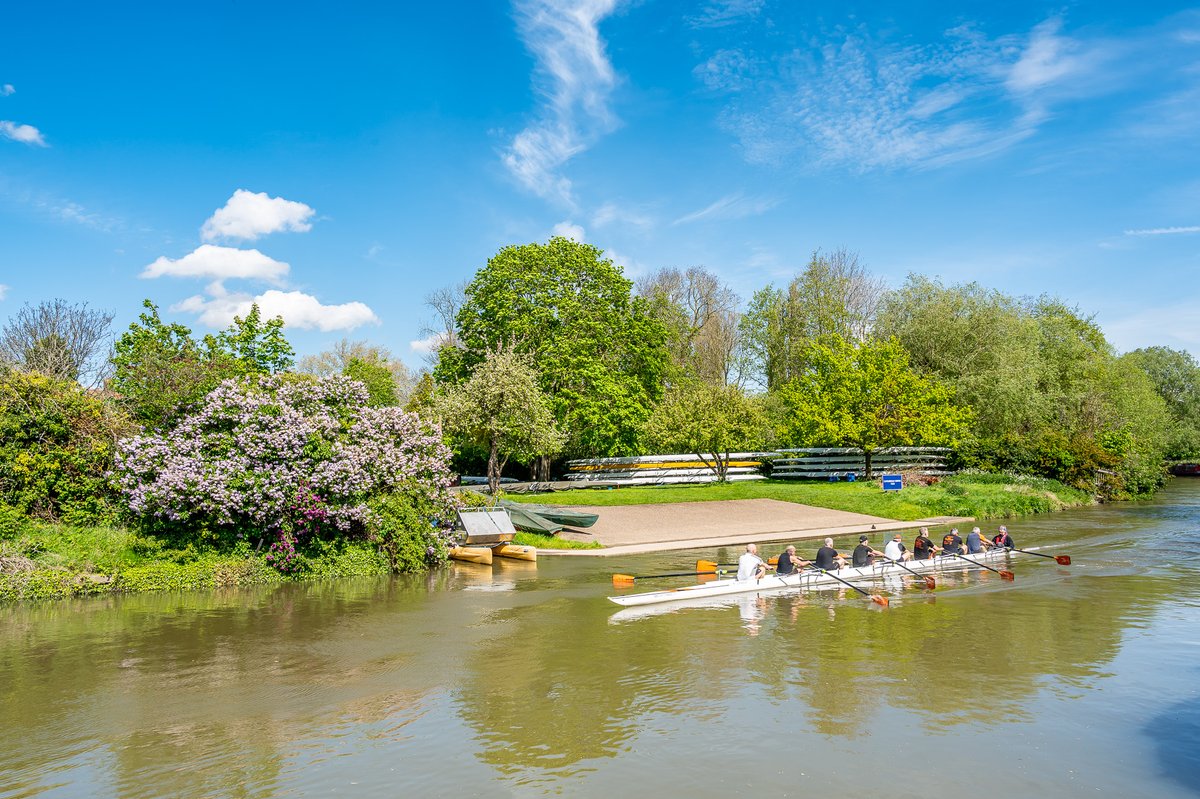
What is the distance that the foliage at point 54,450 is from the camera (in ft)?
72.1

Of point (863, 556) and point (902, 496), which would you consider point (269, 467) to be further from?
point (902, 496)

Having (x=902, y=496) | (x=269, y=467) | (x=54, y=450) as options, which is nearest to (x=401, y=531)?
(x=269, y=467)

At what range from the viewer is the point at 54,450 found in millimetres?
22453

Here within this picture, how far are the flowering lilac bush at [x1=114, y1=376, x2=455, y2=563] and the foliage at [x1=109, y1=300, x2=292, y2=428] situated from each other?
2.82 ft

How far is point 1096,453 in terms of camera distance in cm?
4322

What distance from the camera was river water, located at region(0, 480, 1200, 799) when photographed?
9.18 m

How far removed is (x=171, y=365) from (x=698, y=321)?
4632cm

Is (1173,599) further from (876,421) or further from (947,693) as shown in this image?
(876,421)

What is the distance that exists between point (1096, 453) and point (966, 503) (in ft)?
40.1

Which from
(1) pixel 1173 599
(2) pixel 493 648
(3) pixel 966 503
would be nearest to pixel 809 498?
(3) pixel 966 503

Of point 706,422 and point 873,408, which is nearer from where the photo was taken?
point 706,422

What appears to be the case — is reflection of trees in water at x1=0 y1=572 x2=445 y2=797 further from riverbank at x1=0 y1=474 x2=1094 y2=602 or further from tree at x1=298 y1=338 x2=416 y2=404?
tree at x1=298 y1=338 x2=416 y2=404

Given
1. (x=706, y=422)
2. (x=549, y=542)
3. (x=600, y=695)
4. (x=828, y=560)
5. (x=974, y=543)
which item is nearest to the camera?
(x=600, y=695)

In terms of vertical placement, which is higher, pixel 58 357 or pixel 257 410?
pixel 58 357
